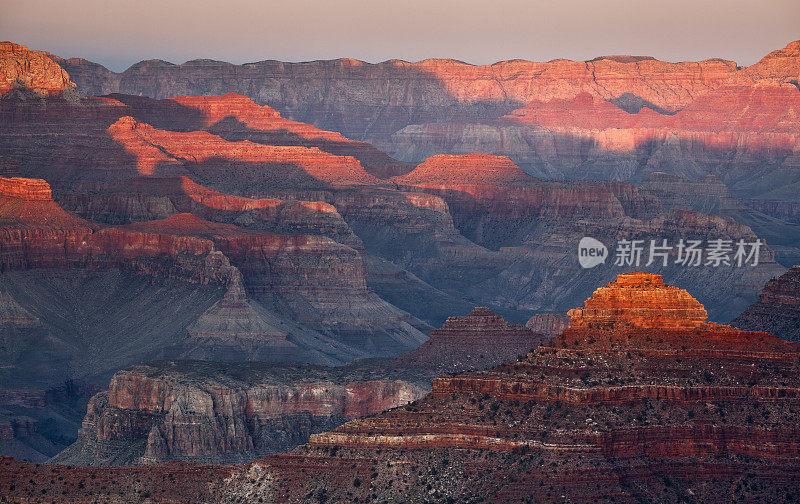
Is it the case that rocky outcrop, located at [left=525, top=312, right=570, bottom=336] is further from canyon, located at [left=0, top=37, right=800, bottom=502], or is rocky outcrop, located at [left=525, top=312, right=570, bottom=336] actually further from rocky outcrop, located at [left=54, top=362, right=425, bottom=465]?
rocky outcrop, located at [left=54, top=362, right=425, bottom=465]

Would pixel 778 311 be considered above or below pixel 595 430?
below

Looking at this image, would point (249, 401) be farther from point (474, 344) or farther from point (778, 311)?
point (778, 311)

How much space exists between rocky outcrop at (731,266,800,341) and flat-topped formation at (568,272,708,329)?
2737 centimetres

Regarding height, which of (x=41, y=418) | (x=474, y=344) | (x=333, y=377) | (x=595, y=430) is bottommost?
(x=41, y=418)

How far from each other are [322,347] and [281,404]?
40908 millimetres

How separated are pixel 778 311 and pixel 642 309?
3327cm

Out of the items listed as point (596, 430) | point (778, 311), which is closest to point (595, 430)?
point (596, 430)

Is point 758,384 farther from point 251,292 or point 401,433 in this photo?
point 251,292

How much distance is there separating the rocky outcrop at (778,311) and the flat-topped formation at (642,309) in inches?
1078

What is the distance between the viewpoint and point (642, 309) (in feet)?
242

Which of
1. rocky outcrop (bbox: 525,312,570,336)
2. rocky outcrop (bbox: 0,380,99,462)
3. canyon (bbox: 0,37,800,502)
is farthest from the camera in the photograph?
rocky outcrop (bbox: 525,312,570,336)

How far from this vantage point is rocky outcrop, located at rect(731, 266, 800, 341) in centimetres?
10300

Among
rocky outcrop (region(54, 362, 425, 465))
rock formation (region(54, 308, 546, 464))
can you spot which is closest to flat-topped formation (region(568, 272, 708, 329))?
rock formation (region(54, 308, 546, 464))

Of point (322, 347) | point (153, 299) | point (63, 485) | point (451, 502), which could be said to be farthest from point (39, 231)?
point (451, 502)
